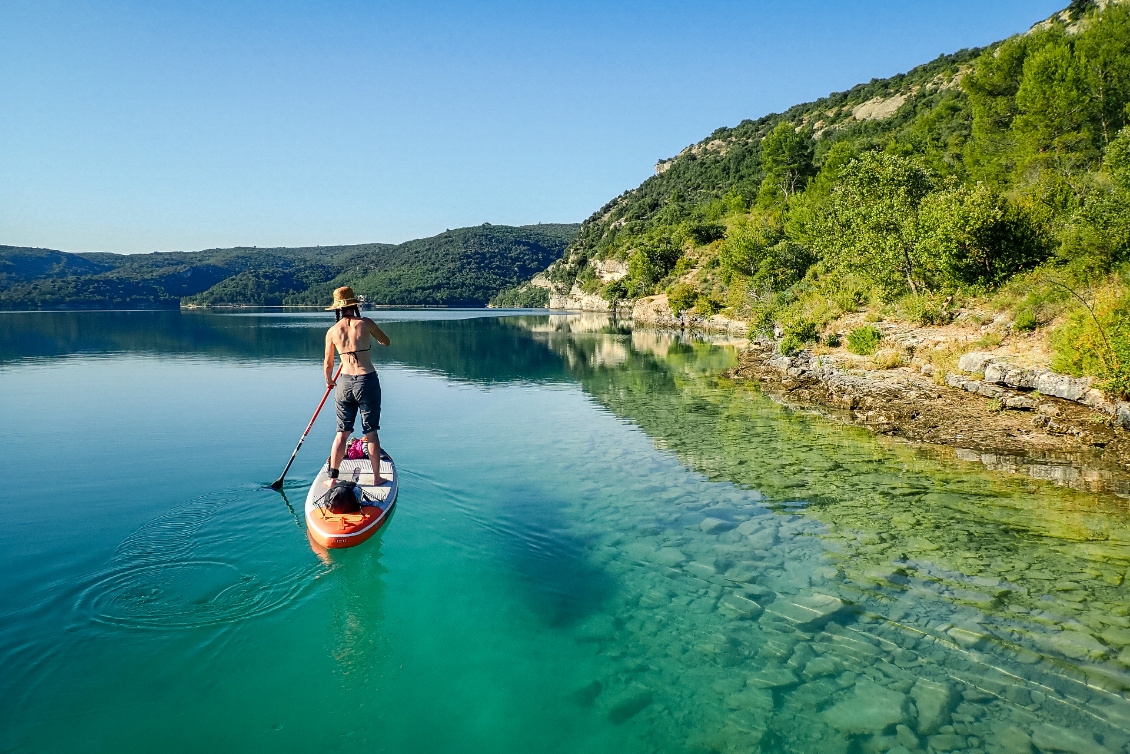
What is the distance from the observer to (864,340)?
86.7 ft

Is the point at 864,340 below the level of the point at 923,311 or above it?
below

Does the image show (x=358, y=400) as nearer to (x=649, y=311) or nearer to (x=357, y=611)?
(x=357, y=611)

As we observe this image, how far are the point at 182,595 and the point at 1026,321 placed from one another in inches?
939

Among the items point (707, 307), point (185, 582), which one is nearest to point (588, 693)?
point (185, 582)

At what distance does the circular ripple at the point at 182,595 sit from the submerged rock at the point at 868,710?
21.7 ft

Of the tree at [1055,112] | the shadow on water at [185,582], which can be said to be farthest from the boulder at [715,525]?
the tree at [1055,112]

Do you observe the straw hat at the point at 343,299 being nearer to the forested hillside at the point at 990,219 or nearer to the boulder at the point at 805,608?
the boulder at the point at 805,608

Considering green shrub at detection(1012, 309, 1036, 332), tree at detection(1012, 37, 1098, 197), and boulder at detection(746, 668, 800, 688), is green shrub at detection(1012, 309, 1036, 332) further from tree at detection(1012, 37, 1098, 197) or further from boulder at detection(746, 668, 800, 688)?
tree at detection(1012, 37, 1098, 197)

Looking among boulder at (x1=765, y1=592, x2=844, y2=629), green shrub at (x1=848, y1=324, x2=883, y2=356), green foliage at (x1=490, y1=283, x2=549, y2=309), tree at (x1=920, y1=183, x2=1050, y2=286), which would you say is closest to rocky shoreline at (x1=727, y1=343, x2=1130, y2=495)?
green shrub at (x1=848, y1=324, x2=883, y2=356)

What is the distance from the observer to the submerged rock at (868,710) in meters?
5.42

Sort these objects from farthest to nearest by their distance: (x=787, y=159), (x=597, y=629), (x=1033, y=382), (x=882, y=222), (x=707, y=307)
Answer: (x=787, y=159), (x=707, y=307), (x=882, y=222), (x=1033, y=382), (x=597, y=629)

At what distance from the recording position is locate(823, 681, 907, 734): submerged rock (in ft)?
17.8

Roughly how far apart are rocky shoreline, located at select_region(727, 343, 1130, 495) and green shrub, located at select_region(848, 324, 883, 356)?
3.23 m

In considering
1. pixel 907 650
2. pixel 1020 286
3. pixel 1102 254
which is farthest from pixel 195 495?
pixel 1102 254
